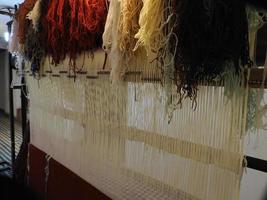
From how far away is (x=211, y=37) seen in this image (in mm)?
820

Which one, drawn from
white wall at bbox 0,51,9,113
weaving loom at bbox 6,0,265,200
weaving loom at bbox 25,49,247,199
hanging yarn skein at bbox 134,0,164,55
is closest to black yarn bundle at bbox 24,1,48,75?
weaving loom at bbox 6,0,265,200

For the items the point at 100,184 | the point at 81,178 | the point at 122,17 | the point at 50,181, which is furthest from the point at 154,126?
the point at 50,181

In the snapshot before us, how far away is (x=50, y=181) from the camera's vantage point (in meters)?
2.13

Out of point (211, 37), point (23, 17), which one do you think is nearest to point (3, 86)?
point (23, 17)

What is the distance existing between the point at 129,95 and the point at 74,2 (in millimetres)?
631

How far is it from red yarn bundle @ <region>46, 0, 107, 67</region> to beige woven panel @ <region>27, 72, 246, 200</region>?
0.60 ft

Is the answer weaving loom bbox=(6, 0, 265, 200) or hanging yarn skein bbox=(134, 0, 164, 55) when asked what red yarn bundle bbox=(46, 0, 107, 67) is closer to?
weaving loom bbox=(6, 0, 265, 200)

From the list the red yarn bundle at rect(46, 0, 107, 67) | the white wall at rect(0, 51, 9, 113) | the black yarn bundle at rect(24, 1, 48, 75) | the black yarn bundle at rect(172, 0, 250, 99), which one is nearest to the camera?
the black yarn bundle at rect(172, 0, 250, 99)

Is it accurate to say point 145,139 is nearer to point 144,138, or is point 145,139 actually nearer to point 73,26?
point 144,138

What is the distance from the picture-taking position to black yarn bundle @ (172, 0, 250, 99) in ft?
2.63

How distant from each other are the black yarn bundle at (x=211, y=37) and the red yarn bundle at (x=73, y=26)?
2.01 ft

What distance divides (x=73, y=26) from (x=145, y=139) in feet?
2.49

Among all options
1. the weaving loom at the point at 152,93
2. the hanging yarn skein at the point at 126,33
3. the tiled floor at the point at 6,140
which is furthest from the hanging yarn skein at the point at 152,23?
the tiled floor at the point at 6,140

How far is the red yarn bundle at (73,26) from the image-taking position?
4.58ft
